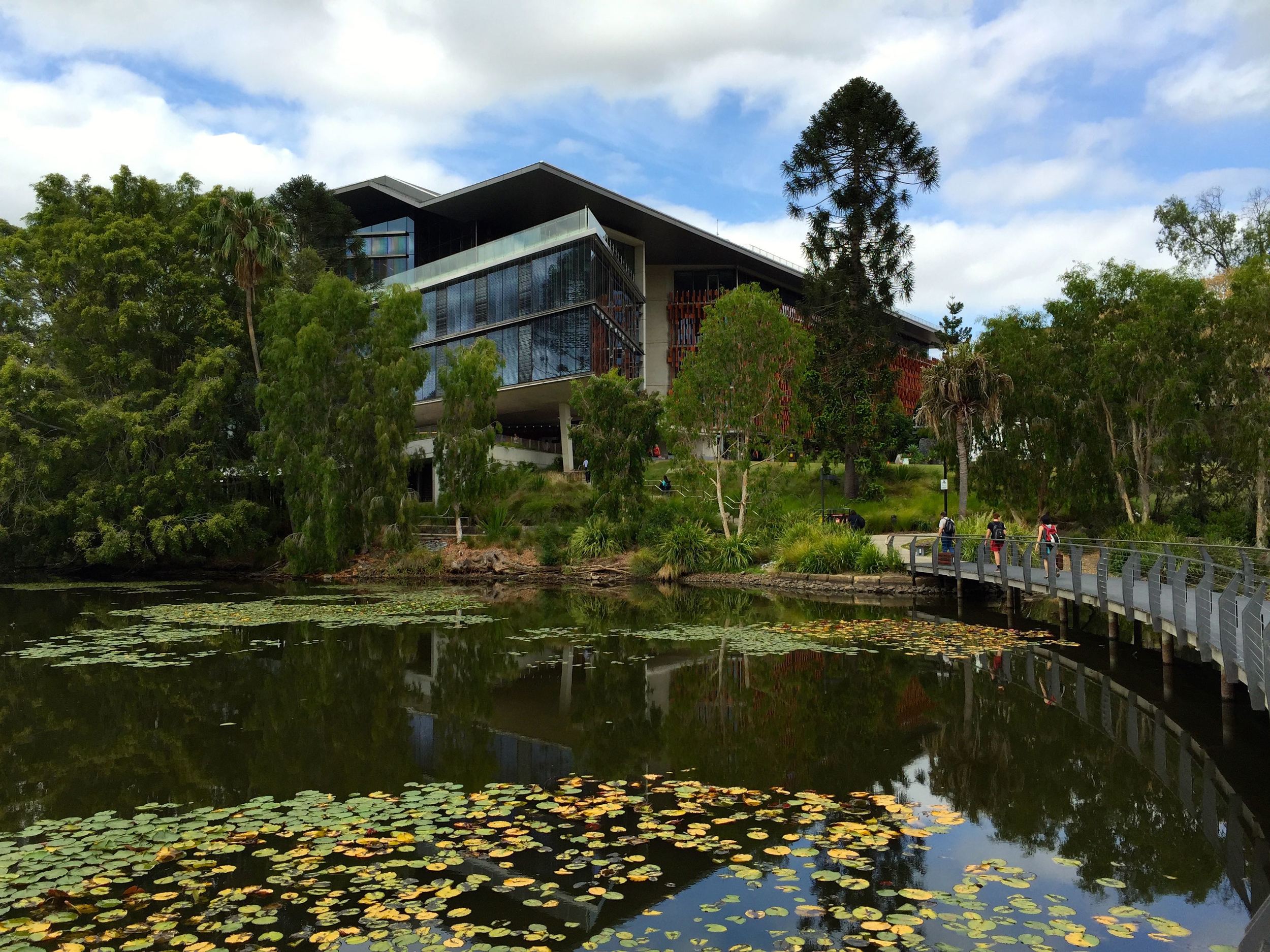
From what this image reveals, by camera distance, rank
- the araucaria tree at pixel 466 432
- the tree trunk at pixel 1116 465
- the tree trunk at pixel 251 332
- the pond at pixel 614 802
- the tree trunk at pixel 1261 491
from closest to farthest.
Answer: the pond at pixel 614 802, the tree trunk at pixel 1261 491, the tree trunk at pixel 1116 465, the araucaria tree at pixel 466 432, the tree trunk at pixel 251 332

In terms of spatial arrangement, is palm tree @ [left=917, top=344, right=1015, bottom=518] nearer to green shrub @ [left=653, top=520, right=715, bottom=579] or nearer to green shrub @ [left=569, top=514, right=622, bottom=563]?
green shrub @ [left=653, top=520, right=715, bottom=579]

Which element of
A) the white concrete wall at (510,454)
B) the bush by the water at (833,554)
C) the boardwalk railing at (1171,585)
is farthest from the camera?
the white concrete wall at (510,454)

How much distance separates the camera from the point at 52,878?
250 inches

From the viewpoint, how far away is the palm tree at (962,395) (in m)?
28.9

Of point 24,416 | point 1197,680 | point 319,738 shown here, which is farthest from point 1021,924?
point 24,416

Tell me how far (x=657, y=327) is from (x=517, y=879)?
52.1 metres

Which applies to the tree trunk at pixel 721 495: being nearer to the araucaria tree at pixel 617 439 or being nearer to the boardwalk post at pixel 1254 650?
the araucaria tree at pixel 617 439

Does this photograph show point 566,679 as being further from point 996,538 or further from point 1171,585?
point 996,538

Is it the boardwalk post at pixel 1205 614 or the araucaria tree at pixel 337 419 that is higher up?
the araucaria tree at pixel 337 419

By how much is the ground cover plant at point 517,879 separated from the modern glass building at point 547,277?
29922 mm

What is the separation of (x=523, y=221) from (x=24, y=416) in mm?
28222

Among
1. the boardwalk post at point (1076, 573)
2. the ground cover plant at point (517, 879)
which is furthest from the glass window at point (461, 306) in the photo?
the ground cover plant at point (517, 879)

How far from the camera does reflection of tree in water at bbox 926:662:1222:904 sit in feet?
21.9

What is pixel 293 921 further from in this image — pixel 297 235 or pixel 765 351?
pixel 297 235
